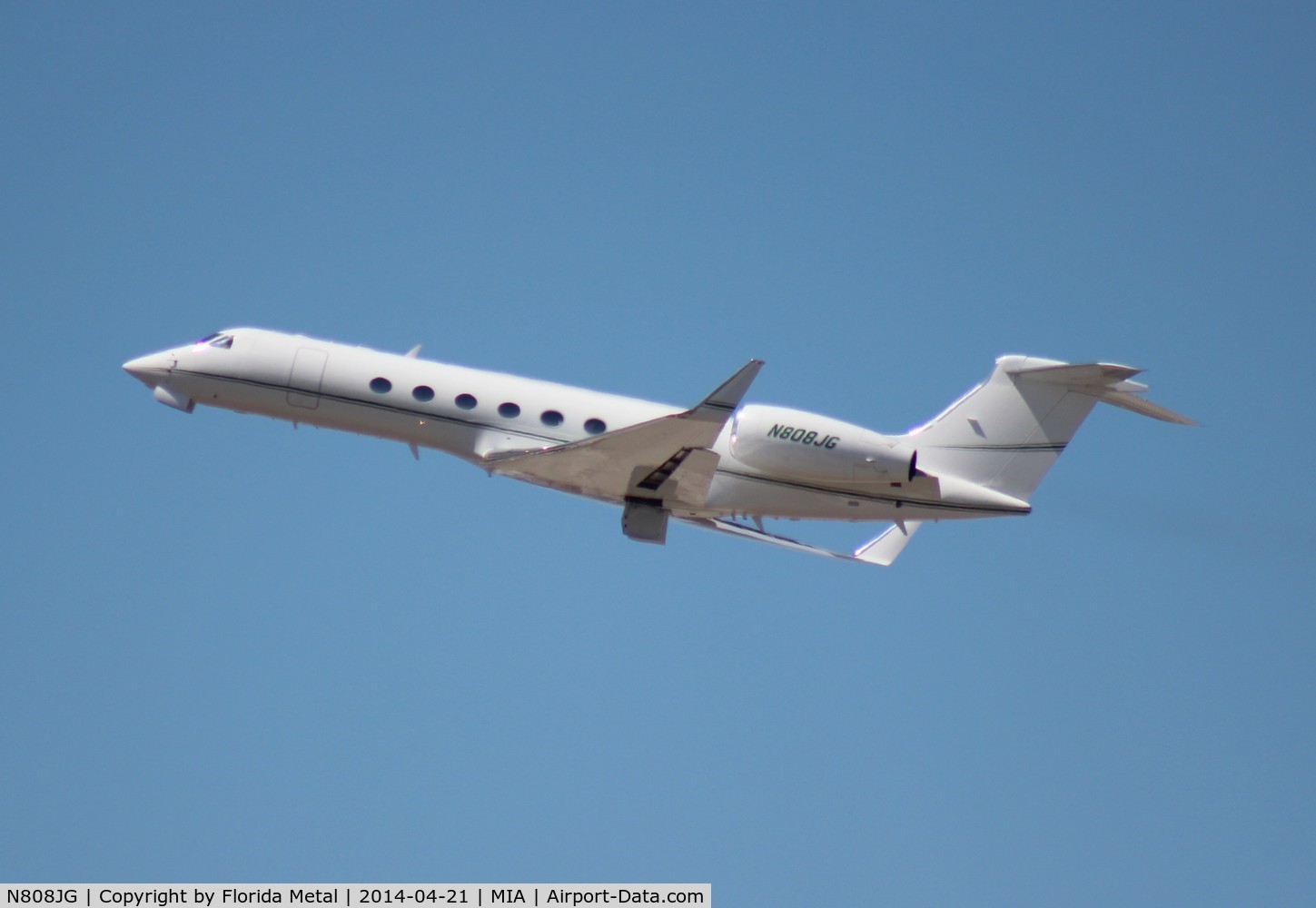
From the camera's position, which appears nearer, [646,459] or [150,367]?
[646,459]

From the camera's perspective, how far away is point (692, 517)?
78.1ft

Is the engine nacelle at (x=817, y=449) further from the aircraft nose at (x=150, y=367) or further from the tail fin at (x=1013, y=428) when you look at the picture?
the aircraft nose at (x=150, y=367)

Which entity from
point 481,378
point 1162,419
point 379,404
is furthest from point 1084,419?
point 379,404

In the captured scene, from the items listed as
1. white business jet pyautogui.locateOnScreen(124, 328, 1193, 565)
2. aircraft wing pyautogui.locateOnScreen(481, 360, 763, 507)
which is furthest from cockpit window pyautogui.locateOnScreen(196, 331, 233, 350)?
aircraft wing pyautogui.locateOnScreen(481, 360, 763, 507)

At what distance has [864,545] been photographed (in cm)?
2591

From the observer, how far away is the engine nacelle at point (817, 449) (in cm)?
2175

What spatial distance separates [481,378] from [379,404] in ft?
5.43

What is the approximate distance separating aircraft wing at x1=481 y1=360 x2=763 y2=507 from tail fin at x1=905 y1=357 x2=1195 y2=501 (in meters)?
4.07

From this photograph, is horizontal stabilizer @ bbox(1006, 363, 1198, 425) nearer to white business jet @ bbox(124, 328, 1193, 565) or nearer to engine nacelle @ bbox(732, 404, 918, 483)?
white business jet @ bbox(124, 328, 1193, 565)

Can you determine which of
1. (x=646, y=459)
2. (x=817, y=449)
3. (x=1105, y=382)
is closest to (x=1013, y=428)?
(x=1105, y=382)

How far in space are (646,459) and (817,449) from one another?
99.7 inches

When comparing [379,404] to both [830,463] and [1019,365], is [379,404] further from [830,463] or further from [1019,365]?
[1019,365]

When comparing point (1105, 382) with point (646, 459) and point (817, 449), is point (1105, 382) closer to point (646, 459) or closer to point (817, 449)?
point (817, 449)

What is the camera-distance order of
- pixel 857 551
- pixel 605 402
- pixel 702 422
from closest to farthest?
pixel 702 422 < pixel 605 402 < pixel 857 551
